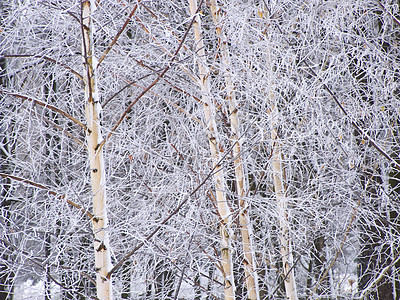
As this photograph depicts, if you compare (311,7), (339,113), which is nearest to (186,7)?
(311,7)

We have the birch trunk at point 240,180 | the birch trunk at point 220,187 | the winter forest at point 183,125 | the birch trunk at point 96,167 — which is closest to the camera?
the birch trunk at point 96,167

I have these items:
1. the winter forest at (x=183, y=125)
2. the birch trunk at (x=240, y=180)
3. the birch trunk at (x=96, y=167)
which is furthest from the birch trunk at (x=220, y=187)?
the birch trunk at (x=96, y=167)

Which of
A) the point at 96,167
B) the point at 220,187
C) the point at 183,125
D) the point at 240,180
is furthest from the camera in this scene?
the point at 240,180

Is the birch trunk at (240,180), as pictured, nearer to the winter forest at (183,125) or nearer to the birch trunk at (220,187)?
the winter forest at (183,125)

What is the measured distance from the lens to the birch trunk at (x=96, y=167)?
262 centimetres

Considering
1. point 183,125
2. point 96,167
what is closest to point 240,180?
point 183,125

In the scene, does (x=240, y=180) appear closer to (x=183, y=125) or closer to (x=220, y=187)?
(x=220, y=187)

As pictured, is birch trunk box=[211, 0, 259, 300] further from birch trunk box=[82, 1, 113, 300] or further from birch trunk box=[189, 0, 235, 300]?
birch trunk box=[82, 1, 113, 300]

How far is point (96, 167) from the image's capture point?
2713 mm

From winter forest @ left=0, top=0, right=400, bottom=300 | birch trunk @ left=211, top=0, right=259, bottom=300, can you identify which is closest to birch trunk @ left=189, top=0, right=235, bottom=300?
winter forest @ left=0, top=0, right=400, bottom=300

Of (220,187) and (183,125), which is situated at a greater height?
(183,125)

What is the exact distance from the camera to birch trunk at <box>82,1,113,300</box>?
2.62 metres

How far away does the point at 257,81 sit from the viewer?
355cm

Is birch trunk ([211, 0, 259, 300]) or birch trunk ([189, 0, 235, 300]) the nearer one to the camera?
birch trunk ([189, 0, 235, 300])
